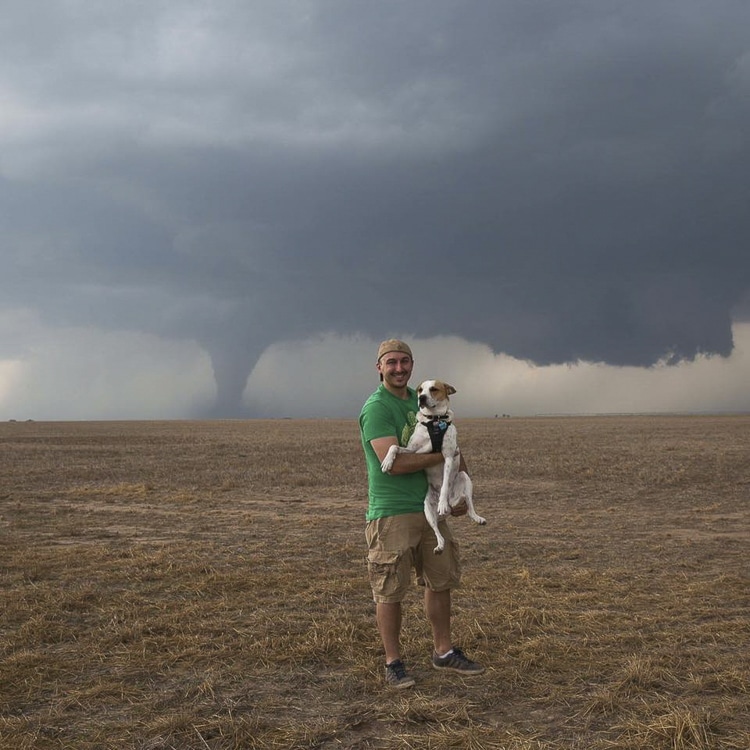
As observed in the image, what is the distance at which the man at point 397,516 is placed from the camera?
542 cm

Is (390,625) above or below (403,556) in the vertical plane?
below

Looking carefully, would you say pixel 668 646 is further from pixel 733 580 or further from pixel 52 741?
pixel 52 741

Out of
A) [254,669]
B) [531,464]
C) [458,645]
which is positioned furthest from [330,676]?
[531,464]

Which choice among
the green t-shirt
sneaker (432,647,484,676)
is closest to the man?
the green t-shirt

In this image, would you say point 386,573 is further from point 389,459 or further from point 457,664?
point 457,664

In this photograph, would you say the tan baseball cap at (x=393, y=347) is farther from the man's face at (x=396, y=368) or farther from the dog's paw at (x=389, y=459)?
the dog's paw at (x=389, y=459)

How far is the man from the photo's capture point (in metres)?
5.42

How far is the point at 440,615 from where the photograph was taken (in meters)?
5.82

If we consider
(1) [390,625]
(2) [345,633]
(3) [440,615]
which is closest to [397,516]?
(1) [390,625]

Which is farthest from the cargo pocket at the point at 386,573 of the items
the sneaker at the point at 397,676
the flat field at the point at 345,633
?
the flat field at the point at 345,633

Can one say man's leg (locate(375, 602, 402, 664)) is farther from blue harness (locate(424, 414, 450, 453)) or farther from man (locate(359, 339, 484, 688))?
blue harness (locate(424, 414, 450, 453))

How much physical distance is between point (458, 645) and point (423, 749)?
1.99 m

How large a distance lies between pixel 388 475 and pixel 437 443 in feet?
1.55

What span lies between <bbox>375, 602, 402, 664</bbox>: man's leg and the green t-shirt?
0.66 m
